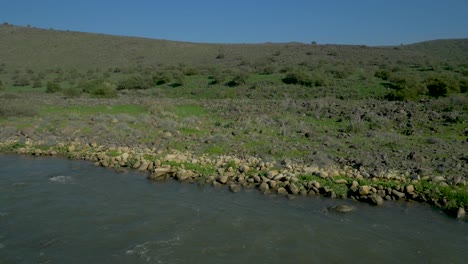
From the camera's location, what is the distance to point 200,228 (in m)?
9.43

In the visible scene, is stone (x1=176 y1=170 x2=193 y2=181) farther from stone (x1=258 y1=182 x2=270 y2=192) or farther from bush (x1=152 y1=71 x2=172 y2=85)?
bush (x1=152 y1=71 x2=172 y2=85)

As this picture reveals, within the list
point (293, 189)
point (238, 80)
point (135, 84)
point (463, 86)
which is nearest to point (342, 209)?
point (293, 189)

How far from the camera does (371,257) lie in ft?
26.9

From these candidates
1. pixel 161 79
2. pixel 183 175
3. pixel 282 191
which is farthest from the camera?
pixel 161 79

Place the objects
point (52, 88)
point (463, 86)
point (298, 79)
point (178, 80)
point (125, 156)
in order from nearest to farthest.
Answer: point (125, 156) → point (463, 86) → point (298, 79) → point (52, 88) → point (178, 80)

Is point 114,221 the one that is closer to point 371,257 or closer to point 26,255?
point 26,255

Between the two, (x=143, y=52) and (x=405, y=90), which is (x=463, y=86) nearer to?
(x=405, y=90)

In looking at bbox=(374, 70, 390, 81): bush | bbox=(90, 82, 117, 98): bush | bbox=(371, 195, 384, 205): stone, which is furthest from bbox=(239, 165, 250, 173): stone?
bbox=(374, 70, 390, 81): bush

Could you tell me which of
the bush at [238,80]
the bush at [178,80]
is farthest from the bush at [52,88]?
the bush at [238,80]

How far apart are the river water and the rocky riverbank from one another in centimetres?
43

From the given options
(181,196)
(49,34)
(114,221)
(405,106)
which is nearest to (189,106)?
(405,106)

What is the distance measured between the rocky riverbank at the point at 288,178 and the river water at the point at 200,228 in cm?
43

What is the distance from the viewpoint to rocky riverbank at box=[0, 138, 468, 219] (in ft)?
37.0

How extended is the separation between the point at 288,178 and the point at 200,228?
12.9 ft
